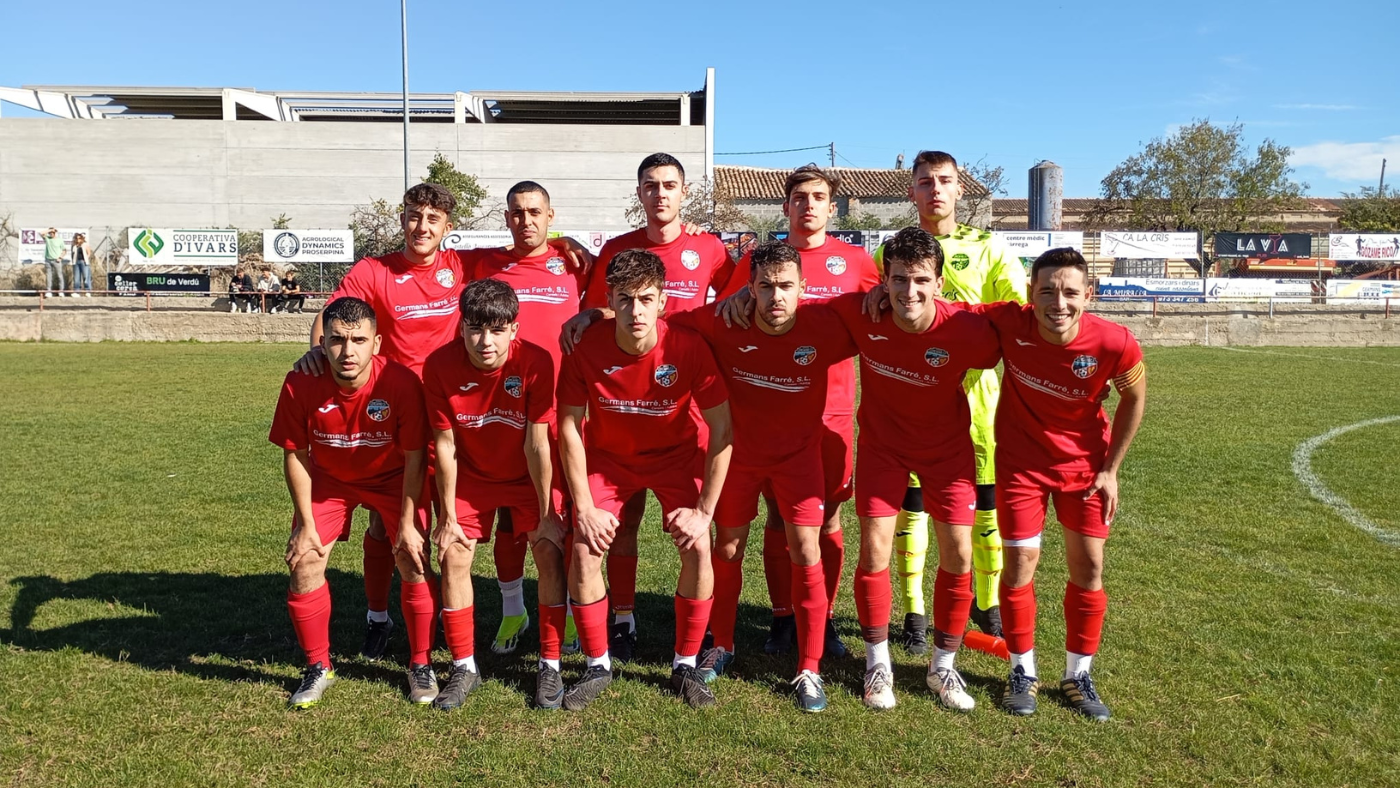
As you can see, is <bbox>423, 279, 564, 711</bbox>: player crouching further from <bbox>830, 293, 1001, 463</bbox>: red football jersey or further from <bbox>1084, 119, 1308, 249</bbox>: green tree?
<bbox>1084, 119, 1308, 249</bbox>: green tree

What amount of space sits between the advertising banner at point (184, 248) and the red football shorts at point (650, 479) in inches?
953

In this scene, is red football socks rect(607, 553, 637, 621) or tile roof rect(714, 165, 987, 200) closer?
red football socks rect(607, 553, 637, 621)

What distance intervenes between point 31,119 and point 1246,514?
43.0 m

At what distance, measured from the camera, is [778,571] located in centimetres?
459

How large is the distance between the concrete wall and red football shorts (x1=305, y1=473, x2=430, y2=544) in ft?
108

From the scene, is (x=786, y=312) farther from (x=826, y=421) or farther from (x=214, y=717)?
(x=214, y=717)

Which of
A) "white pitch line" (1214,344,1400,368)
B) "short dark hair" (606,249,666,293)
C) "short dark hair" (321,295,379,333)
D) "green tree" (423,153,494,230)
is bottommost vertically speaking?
"white pitch line" (1214,344,1400,368)

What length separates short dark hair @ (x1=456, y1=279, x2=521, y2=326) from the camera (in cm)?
381

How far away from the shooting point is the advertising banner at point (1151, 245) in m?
25.4

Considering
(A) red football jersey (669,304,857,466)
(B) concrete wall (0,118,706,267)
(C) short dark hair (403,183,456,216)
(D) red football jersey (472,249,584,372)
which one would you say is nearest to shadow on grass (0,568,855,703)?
(A) red football jersey (669,304,857,466)

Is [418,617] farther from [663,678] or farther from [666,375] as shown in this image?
[666,375]

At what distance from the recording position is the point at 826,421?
4379mm

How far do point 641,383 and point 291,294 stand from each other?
2131 cm

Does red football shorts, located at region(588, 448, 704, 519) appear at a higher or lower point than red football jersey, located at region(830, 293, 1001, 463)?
lower
